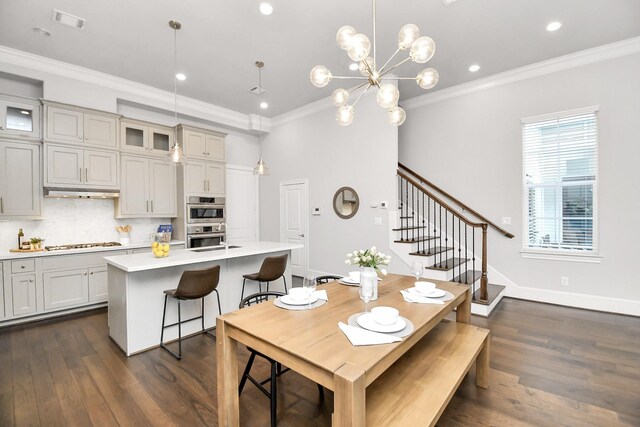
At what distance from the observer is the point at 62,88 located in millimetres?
3998

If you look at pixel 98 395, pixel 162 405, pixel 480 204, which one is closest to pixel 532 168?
pixel 480 204

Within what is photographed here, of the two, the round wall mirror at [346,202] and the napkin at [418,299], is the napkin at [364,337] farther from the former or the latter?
the round wall mirror at [346,202]

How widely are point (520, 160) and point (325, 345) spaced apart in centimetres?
452

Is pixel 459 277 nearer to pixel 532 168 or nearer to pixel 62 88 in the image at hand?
pixel 532 168

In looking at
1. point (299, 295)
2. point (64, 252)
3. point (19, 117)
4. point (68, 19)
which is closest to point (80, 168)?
point (19, 117)

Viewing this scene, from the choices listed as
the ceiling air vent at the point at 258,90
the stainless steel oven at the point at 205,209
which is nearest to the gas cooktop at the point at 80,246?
the stainless steel oven at the point at 205,209

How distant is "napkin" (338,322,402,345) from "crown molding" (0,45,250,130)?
201 inches

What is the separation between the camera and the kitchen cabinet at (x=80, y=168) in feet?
12.6

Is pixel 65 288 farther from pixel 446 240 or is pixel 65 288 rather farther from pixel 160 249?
pixel 446 240

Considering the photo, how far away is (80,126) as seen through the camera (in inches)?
160

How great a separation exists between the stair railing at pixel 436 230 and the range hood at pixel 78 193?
15.0ft

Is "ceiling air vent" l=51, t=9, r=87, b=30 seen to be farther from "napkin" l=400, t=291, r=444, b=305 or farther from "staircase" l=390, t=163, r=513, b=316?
"staircase" l=390, t=163, r=513, b=316

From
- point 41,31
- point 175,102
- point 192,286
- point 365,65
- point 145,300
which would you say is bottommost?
point 145,300

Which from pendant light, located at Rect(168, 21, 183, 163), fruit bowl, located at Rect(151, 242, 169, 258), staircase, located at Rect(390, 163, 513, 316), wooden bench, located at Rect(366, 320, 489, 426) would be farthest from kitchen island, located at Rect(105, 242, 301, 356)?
staircase, located at Rect(390, 163, 513, 316)
